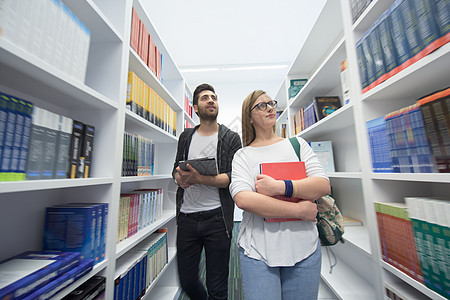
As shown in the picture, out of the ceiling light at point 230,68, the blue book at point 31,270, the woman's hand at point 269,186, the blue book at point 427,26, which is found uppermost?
the ceiling light at point 230,68

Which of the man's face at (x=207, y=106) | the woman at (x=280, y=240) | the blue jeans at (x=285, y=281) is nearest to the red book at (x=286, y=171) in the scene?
the woman at (x=280, y=240)

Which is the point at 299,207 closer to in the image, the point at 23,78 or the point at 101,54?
the point at 23,78

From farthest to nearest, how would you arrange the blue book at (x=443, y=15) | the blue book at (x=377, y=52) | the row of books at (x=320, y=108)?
1. the row of books at (x=320, y=108)
2. the blue book at (x=377, y=52)
3. the blue book at (x=443, y=15)

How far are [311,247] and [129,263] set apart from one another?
1.06 m

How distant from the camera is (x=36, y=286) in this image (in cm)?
52

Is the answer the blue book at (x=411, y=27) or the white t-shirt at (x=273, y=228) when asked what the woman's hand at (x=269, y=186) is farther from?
the blue book at (x=411, y=27)

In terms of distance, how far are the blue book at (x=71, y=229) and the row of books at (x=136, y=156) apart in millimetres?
305

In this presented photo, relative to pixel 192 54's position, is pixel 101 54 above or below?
below

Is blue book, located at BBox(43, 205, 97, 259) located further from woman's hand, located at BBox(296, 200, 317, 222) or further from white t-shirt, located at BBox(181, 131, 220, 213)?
woman's hand, located at BBox(296, 200, 317, 222)

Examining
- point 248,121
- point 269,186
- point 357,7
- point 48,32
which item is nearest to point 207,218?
point 269,186

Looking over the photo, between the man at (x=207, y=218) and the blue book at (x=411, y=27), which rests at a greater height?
the blue book at (x=411, y=27)

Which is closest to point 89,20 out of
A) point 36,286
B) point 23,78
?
point 23,78

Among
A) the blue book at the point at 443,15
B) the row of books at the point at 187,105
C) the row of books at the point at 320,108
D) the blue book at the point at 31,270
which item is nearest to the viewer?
the blue book at the point at 31,270

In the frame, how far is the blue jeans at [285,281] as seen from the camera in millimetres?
734
